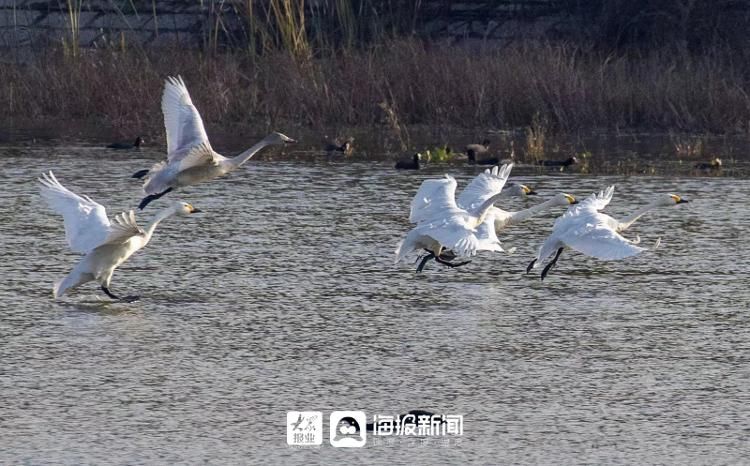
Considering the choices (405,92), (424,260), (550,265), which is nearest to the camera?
(550,265)

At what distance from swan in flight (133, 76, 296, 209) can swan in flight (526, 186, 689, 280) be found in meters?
2.47

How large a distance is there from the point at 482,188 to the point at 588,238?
1865mm

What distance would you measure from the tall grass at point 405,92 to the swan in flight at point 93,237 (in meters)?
9.33

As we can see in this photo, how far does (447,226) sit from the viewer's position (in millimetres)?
9602

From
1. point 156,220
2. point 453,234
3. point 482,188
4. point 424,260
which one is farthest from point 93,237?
point 482,188

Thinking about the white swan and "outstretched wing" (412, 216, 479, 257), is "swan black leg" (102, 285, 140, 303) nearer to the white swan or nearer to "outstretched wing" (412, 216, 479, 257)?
"outstretched wing" (412, 216, 479, 257)

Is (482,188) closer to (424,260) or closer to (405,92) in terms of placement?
(424,260)

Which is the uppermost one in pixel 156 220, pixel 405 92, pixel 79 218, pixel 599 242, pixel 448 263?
pixel 79 218

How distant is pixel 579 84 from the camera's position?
19.2 meters

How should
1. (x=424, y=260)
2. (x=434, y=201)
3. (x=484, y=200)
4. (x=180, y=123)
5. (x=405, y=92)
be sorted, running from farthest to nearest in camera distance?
(x=405, y=92), (x=180, y=123), (x=484, y=200), (x=434, y=201), (x=424, y=260)

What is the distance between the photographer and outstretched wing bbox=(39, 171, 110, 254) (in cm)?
887

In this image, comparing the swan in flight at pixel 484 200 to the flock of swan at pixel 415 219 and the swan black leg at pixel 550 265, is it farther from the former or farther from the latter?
the swan black leg at pixel 550 265

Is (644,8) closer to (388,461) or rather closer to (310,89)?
(310,89)

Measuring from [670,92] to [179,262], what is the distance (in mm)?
10142
